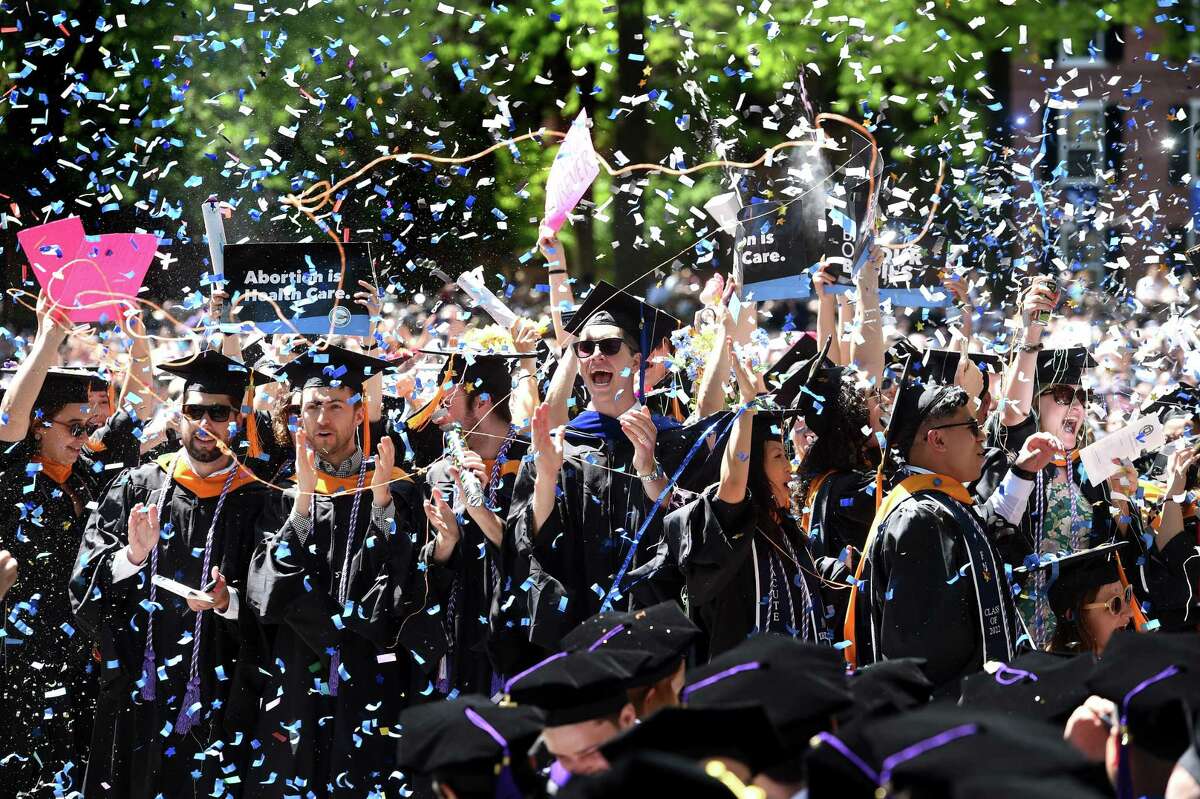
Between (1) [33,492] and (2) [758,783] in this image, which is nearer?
(2) [758,783]

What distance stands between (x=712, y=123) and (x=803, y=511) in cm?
792

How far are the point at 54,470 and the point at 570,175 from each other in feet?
9.62

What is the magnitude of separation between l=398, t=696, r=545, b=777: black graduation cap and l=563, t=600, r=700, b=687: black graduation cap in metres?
0.41

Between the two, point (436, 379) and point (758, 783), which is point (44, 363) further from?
point (758, 783)

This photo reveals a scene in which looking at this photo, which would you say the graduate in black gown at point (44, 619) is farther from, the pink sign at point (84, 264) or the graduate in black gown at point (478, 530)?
the graduate in black gown at point (478, 530)

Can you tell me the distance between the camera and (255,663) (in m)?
7.20

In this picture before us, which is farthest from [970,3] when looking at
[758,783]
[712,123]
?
[758,783]

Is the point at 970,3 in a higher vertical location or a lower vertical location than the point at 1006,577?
higher

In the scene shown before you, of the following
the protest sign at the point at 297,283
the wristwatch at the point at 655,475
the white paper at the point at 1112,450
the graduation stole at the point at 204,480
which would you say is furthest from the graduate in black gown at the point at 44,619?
the white paper at the point at 1112,450

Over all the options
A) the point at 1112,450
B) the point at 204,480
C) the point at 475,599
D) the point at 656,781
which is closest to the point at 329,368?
the point at 204,480

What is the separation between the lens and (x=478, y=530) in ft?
23.6

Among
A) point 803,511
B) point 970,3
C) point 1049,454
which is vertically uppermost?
point 970,3

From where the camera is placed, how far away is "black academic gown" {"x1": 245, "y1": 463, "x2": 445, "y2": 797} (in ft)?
22.6

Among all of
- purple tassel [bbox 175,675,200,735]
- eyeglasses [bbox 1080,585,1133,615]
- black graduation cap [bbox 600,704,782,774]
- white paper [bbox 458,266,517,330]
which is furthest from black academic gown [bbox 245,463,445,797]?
black graduation cap [bbox 600,704,782,774]
